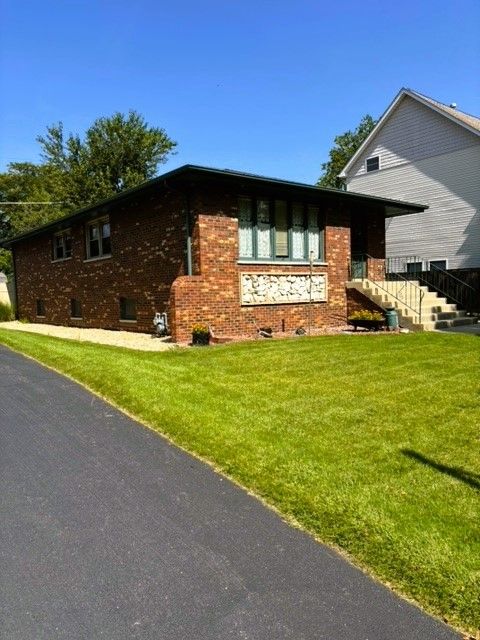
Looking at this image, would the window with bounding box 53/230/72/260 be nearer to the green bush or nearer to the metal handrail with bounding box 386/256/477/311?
the green bush

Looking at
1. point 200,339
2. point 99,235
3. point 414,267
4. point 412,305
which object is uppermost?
point 99,235

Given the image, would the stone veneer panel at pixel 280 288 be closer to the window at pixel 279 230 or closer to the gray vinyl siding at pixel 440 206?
the window at pixel 279 230

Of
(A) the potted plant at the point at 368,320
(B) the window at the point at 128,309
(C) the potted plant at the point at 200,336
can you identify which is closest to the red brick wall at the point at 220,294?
(C) the potted plant at the point at 200,336

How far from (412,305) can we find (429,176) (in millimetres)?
9488

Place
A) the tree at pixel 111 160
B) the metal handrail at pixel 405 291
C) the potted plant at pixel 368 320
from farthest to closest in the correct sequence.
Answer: the tree at pixel 111 160, the metal handrail at pixel 405 291, the potted plant at pixel 368 320

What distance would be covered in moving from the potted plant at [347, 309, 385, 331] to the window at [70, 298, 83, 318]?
9.96 metres

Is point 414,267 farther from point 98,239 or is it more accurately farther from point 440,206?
point 98,239

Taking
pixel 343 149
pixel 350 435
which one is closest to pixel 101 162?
pixel 343 149

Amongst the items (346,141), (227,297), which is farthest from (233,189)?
(346,141)

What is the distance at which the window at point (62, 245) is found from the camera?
18906mm

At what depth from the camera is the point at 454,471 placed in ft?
13.3

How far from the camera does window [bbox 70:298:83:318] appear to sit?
60.3 feet

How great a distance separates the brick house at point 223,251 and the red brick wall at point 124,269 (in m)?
0.04

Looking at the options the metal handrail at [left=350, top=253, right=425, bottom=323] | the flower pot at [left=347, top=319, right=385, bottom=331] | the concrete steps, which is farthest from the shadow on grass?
the metal handrail at [left=350, top=253, right=425, bottom=323]
